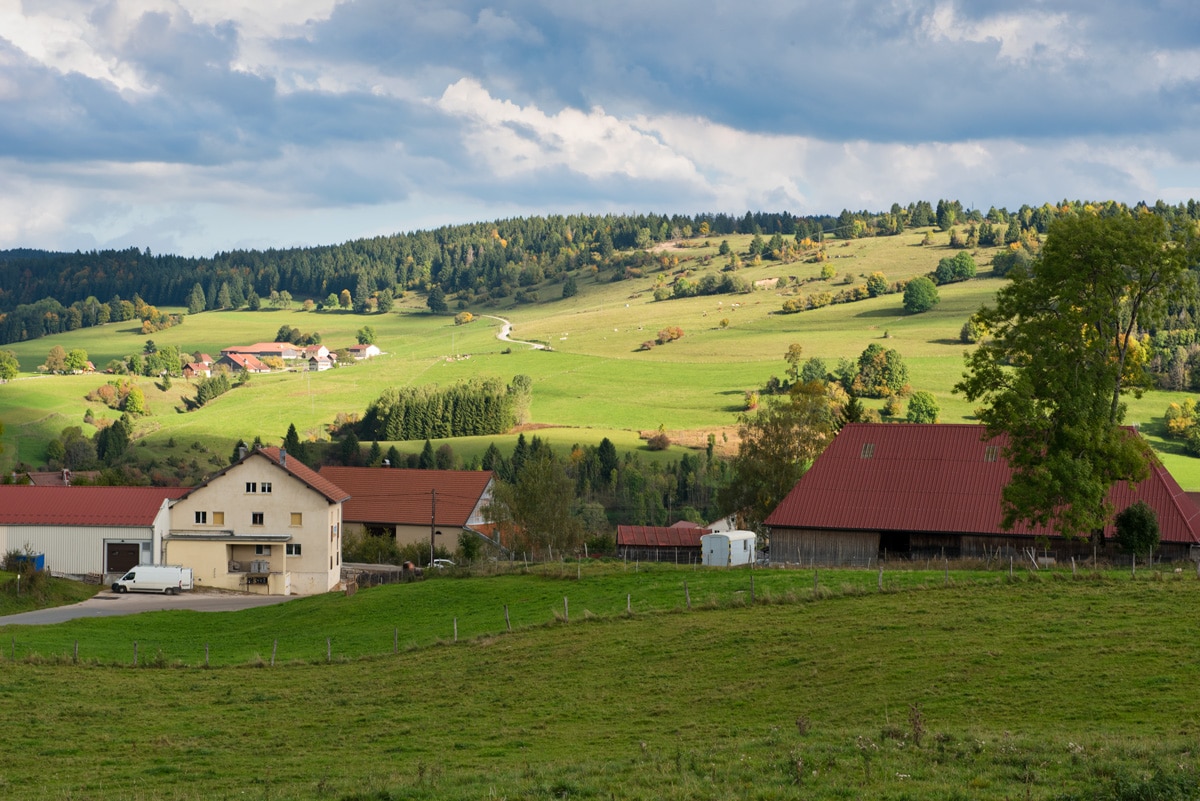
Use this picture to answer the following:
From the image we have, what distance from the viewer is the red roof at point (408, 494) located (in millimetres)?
78125

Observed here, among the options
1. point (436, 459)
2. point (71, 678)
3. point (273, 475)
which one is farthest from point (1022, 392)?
point (436, 459)

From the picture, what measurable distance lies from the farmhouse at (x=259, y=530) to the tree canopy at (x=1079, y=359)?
3857cm

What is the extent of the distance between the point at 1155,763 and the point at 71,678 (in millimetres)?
27579

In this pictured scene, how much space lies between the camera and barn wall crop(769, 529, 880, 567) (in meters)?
52.0

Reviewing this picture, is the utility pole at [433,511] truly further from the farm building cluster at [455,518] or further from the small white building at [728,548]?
the small white building at [728,548]

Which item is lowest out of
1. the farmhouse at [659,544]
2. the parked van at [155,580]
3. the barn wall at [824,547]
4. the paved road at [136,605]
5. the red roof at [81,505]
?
the paved road at [136,605]

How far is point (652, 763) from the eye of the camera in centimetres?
1908

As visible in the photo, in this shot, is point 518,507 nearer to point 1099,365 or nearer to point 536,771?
point 1099,365

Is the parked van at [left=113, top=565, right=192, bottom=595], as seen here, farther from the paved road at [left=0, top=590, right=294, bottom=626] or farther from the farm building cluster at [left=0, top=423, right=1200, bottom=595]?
the farm building cluster at [left=0, top=423, right=1200, bottom=595]

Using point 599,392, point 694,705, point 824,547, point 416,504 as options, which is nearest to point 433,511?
point 416,504

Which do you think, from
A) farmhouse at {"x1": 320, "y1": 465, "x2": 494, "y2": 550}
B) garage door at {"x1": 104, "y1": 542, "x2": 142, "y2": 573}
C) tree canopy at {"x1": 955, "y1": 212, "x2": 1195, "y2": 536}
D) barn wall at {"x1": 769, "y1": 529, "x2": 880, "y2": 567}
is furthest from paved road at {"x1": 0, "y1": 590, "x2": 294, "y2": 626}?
tree canopy at {"x1": 955, "y1": 212, "x2": 1195, "y2": 536}

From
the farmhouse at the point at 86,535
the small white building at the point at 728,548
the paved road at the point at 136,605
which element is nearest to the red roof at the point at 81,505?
the farmhouse at the point at 86,535

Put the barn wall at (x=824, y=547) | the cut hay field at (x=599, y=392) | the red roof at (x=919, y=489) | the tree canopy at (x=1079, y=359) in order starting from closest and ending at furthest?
1. the tree canopy at (x=1079, y=359)
2. the red roof at (x=919, y=489)
3. the barn wall at (x=824, y=547)
4. the cut hay field at (x=599, y=392)

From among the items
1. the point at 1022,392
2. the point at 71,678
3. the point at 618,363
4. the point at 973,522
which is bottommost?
the point at 71,678
